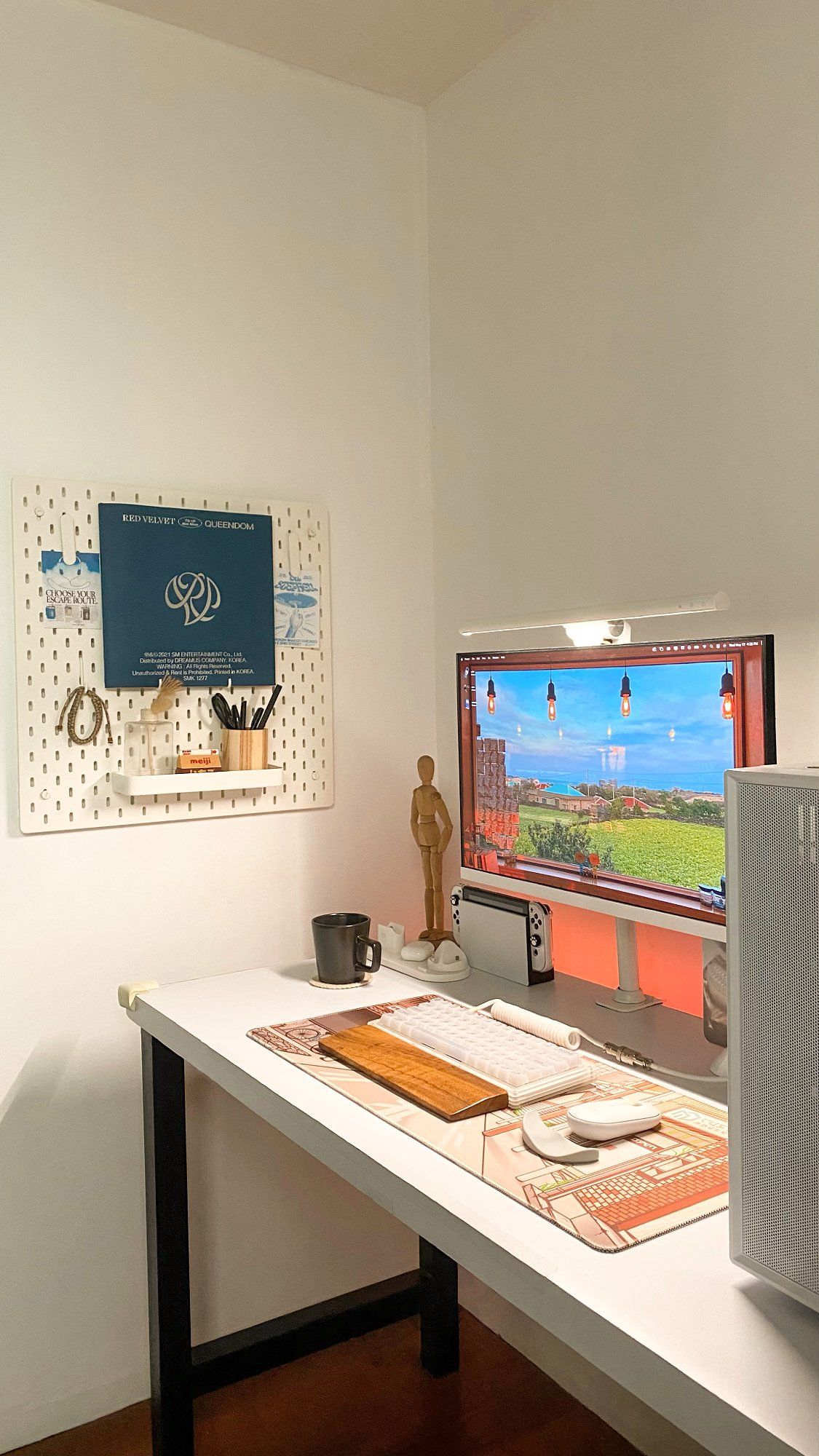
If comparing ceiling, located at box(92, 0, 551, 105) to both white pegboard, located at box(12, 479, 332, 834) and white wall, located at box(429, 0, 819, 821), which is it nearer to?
white wall, located at box(429, 0, 819, 821)

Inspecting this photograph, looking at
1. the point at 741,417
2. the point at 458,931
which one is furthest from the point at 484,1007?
the point at 741,417

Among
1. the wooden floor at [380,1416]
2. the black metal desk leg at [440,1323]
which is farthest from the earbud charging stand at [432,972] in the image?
the wooden floor at [380,1416]

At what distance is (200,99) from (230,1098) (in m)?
1.93

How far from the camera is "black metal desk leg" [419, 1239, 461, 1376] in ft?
6.88

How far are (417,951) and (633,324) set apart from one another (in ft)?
3.73

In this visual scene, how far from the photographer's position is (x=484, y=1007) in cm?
166

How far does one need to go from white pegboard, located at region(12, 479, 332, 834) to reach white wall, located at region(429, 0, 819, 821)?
0.33m

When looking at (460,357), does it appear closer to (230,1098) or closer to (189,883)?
(189,883)

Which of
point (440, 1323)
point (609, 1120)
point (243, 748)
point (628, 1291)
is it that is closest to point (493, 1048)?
point (609, 1120)

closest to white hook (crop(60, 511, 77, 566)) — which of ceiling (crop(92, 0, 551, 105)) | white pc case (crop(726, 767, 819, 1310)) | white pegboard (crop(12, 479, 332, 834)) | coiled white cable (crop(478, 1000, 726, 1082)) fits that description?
white pegboard (crop(12, 479, 332, 834))

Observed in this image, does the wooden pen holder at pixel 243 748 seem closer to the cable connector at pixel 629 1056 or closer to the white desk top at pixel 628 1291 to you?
the white desk top at pixel 628 1291

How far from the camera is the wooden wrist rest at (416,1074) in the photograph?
1298 mm

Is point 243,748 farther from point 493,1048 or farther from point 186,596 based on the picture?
point 493,1048

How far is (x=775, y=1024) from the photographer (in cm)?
90
